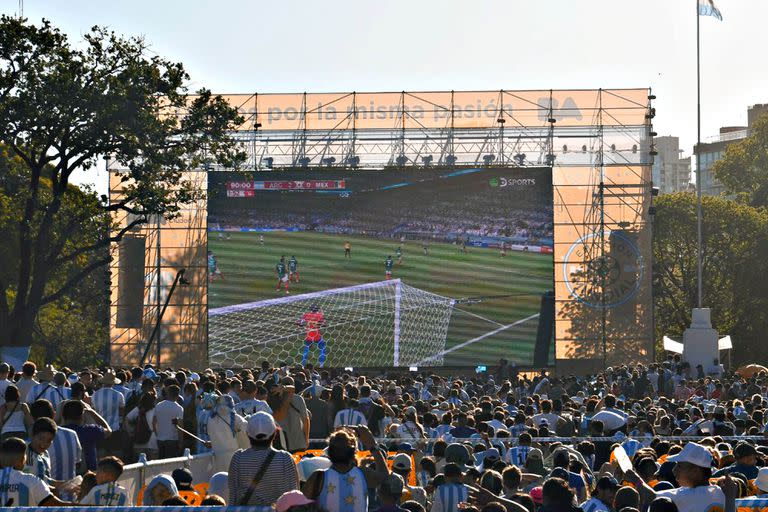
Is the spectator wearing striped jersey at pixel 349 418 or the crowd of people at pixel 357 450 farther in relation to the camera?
the spectator wearing striped jersey at pixel 349 418

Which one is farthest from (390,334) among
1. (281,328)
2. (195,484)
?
(195,484)

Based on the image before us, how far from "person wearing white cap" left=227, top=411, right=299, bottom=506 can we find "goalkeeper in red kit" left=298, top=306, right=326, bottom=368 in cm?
3351

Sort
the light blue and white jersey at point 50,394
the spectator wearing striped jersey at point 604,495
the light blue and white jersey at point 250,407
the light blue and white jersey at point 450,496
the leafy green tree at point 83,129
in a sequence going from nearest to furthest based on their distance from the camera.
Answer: the spectator wearing striped jersey at point 604,495
the light blue and white jersey at point 450,496
the light blue and white jersey at point 250,407
the light blue and white jersey at point 50,394
the leafy green tree at point 83,129

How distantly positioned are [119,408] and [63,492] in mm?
6540

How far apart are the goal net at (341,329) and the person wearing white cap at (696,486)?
111 feet

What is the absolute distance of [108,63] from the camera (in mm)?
34469

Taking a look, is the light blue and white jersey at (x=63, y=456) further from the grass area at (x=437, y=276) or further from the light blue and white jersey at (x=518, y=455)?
the grass area at (x=437, y=276)

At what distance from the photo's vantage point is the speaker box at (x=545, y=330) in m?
42.2

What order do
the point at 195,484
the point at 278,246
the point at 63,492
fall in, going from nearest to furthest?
1. the point at 63,492
2. the point at 195,484
3. the point at 278,246

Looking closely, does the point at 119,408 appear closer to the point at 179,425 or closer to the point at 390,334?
the point at 179,425

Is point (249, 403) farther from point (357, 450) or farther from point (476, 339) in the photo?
point (476, 339)

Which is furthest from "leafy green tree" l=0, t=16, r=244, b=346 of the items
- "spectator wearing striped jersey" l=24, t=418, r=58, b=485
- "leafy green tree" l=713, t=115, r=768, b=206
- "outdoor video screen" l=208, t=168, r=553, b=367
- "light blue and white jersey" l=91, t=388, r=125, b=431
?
"leafy green tree" l=713, t=115, r=768, b=206

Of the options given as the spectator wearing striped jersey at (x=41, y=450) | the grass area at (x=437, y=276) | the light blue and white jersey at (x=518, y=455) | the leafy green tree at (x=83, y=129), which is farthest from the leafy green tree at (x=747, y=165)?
the spectator wearing striped jersey at (x=41, y=450)

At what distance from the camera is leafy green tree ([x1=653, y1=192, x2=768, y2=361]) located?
59625mm
